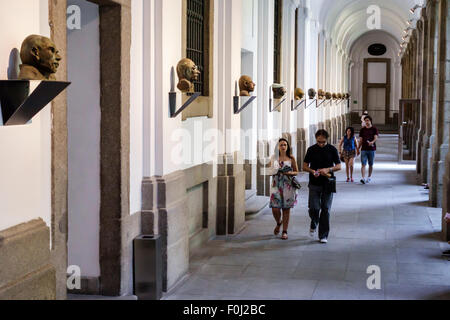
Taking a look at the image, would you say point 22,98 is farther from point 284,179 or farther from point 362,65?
point 362,65

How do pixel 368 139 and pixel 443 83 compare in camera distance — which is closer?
pixel 443 83

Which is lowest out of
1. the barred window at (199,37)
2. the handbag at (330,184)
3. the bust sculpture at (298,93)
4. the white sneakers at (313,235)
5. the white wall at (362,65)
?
the white sneakers at (313,235)

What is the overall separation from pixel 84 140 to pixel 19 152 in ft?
7.63

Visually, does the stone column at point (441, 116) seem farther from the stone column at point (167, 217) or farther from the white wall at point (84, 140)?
the white wall at point (84, 140)

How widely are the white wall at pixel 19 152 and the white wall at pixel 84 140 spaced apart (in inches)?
68.0

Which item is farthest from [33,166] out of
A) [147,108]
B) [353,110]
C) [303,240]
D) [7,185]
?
[353,110]

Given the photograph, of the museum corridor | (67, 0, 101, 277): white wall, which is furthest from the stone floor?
(67, 0, 101, 277): white wall

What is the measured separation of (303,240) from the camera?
406 inches

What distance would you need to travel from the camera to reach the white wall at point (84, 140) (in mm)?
6824

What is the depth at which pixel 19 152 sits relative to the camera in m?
4.57

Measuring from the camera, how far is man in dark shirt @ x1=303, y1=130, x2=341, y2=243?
995cm

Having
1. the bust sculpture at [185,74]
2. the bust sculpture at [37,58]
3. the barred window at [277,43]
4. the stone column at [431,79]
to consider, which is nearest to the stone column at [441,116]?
the stone column at [431,79]

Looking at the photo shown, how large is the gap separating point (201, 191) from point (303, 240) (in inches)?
65.9

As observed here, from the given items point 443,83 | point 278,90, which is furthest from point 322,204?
point 278,90
